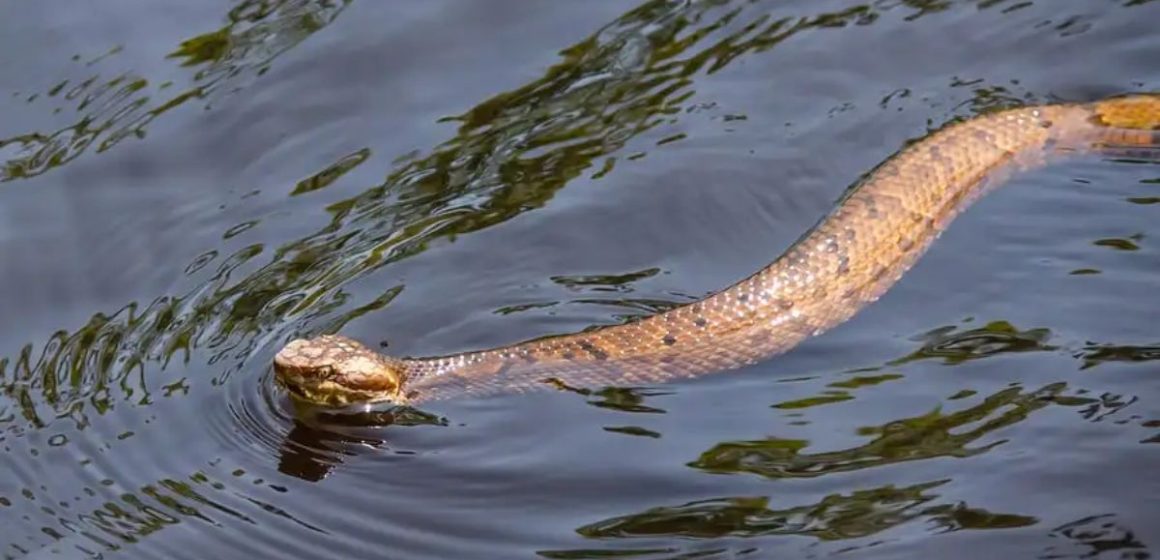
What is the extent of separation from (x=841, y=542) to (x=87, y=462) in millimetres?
3362

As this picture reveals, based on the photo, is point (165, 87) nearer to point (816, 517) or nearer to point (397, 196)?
→ point (397, 196)

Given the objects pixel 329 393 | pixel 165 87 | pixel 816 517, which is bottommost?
pixel 816 517

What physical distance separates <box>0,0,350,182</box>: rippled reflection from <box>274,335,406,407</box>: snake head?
2.29 metres

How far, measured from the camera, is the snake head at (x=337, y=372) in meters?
8.70

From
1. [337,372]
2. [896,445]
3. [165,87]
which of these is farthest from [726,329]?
[165,87]

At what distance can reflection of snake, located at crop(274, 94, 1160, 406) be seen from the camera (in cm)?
881

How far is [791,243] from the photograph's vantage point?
956 cm

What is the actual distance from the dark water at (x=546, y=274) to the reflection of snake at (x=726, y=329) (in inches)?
4.8

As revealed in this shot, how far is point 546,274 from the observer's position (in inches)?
369

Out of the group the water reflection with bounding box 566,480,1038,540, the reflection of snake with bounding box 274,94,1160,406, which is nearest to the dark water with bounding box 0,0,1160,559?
the water reflection with bounding box 566,480,1038,540

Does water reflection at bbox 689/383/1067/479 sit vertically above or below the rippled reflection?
below

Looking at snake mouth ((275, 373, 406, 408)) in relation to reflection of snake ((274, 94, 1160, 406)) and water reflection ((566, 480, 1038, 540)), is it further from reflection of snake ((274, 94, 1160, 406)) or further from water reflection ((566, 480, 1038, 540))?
water reflection ((566, 480, 1038, 540))

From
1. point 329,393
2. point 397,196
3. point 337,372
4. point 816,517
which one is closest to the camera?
point 816,517

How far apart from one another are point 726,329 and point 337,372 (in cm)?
180
